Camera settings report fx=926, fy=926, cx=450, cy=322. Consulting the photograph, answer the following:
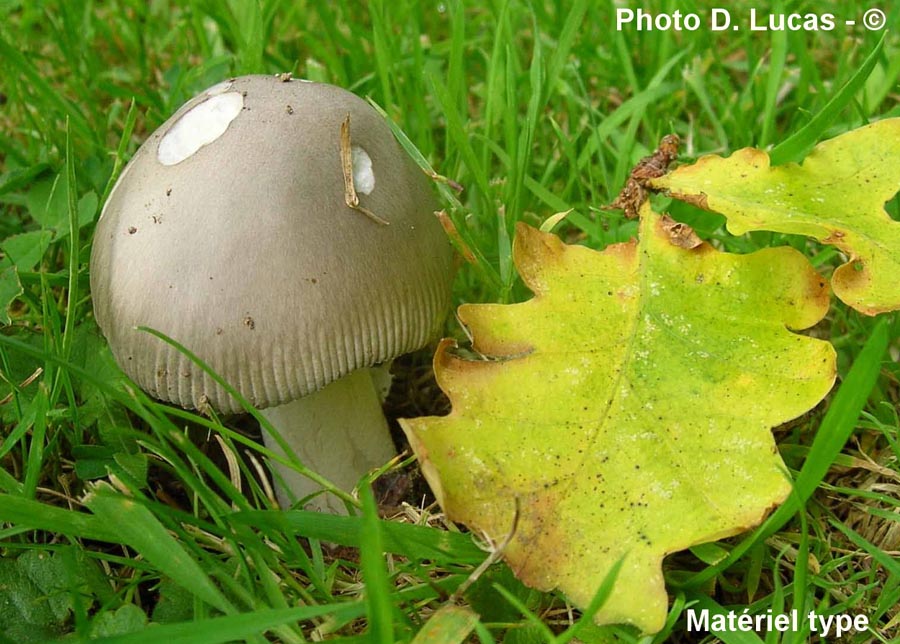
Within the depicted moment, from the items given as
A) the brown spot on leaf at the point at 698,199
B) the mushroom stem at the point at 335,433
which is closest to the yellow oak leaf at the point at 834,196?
the brown spot on leaf at the point at 698,199

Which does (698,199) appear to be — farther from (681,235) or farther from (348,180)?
(348,180)

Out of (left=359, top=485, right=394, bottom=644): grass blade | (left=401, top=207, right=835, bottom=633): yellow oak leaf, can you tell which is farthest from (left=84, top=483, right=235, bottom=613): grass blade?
(left=401, top=207, right=835, bottom=633): yellow oak leaf

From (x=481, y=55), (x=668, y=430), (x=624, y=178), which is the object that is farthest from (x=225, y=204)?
(x=481, y=55)

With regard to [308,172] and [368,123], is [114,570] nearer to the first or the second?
[308,172]

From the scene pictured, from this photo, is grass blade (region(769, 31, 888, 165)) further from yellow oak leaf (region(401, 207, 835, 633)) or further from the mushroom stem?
the mushroom stem

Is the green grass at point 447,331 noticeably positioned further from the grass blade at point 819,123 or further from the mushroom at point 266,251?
the mushroom at point 266,251
